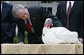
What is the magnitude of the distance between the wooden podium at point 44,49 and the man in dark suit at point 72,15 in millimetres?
944

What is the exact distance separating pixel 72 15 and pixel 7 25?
669 millimetres

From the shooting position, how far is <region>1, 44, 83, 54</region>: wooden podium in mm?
1401

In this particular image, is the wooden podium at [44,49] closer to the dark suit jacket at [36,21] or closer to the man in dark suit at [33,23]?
the man in dark suit at [33,23]

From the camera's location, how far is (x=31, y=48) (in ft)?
4.65

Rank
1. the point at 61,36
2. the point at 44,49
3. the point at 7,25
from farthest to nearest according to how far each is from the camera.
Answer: the point at 7,25, the point at 61,36, the point at 44,49

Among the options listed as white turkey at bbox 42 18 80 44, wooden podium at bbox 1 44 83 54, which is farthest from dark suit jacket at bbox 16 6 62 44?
wooden podium at bbox 1 44 83 54

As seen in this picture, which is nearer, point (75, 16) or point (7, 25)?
point (75, 16)

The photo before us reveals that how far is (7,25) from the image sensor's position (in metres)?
2.52

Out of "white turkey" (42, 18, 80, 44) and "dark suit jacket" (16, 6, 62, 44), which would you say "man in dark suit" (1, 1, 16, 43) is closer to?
"dark suit jacket" (16, 6, 62, 44)

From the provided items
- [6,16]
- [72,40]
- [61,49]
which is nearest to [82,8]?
[6,16]

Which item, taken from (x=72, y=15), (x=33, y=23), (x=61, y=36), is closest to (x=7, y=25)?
(x=33, y=23)

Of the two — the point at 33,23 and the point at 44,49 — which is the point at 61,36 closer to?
the point at 44,49

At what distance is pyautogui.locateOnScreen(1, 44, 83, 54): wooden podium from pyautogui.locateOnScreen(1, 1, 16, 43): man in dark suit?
1.11 metres

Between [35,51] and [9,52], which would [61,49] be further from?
[9,52]
